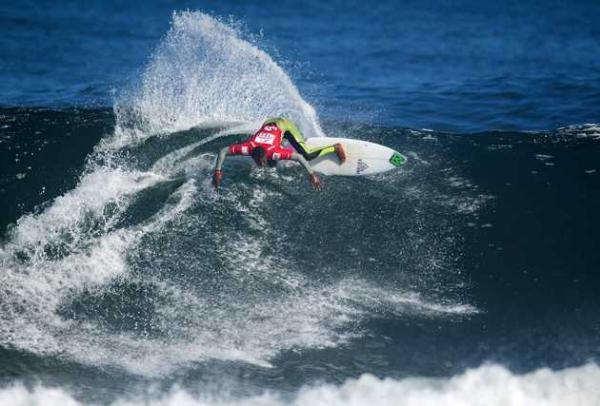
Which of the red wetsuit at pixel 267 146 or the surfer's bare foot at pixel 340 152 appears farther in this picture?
the surfer's bare foot at pixel 340 152

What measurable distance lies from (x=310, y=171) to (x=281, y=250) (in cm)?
231

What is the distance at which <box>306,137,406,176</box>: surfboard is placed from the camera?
16.3 meters

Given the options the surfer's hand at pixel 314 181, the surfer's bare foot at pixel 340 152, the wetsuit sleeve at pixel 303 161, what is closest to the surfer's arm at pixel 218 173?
the wetsuit sleeve at pixel 303 161

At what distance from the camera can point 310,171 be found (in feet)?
49.5

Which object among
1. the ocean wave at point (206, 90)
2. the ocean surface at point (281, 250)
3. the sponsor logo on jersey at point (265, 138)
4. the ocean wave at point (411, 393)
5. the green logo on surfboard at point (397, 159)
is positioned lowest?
the ocean wave at point (411, 393)

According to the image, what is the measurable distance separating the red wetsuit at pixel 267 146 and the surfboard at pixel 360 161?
3.82 ft

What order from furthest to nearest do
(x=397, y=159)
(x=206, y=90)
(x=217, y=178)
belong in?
Result: 1. (x=206, y=90)
2. (x=397, y=159)
3. (x=217, y=178)

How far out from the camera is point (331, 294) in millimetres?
12164

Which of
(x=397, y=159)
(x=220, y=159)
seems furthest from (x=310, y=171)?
(x=397, y=159)

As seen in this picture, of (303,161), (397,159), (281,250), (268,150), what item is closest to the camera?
(281,250)

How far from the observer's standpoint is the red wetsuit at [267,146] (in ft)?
50.3

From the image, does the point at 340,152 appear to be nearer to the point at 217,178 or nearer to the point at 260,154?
the point at 260,154

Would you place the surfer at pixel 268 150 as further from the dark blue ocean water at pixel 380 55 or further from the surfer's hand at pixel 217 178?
the dark blue ocean water at pixel 380 55

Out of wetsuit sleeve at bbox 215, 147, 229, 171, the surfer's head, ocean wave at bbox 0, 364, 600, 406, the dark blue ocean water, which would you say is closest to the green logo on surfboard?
the surfer's head
